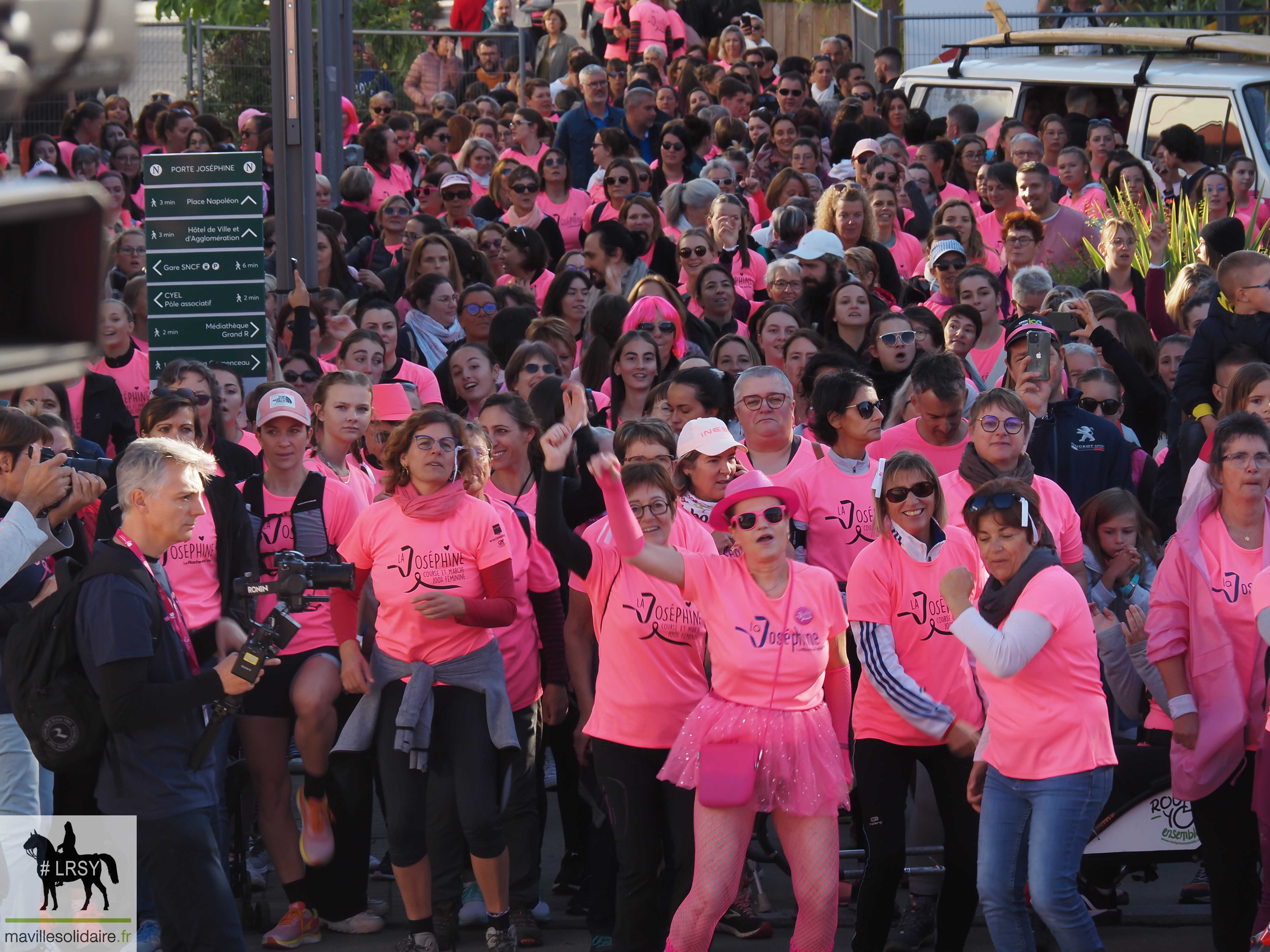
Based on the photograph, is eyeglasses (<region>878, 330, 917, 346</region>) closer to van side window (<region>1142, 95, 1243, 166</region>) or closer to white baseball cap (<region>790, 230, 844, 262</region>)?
white baseball cap (<region>790, 230, 844, 262</region>)

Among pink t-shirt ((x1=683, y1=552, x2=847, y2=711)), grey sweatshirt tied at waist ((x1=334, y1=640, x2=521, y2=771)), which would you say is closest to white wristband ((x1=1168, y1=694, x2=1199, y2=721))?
pink t-shirt ((x1=683, y1=552, x2=847, y2=711))

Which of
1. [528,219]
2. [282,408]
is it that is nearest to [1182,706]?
[282,408]

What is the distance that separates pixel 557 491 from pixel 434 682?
900 mm

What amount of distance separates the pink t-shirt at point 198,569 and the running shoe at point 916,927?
2784 millimetres

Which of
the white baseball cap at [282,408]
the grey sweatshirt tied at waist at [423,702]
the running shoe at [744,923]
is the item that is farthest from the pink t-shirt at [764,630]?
the white baseball cap at [282,408]

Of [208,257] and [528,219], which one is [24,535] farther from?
[528,219]

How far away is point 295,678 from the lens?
632 cm

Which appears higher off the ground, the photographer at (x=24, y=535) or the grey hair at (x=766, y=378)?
the grey hair at (x=766, y=378)

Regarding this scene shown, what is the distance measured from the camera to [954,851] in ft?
18.9

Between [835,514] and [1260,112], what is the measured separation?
864cm

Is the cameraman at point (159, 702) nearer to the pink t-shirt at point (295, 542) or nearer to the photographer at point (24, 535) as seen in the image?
the photographer at point (24, 535)

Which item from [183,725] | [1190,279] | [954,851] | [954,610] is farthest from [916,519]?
[1190,279]

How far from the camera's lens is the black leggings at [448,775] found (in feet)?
19.4

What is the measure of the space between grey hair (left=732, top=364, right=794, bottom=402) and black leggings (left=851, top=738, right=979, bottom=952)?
5.06 feet
